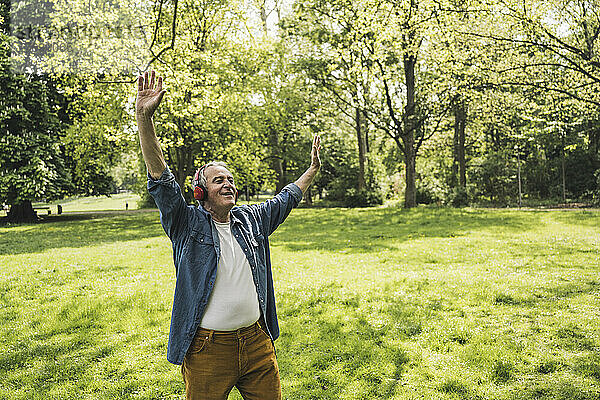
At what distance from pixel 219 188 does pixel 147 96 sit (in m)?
0.66

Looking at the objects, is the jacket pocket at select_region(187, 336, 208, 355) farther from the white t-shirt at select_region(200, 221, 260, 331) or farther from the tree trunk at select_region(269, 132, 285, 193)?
the tree trunk at select_region(269, 132, 285, 193)

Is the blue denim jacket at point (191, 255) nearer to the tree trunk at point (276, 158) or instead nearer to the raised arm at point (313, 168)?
the raised arm at point (313, 168)

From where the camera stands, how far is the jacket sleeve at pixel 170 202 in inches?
97.2

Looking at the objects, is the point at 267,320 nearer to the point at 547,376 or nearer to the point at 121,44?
the point at 547,376

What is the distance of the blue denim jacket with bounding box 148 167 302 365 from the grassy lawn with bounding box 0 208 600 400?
2206 mm

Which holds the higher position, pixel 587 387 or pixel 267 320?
pixel 267 320

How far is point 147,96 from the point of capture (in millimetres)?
2471

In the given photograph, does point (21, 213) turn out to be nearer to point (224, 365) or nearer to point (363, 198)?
point (363, 198)

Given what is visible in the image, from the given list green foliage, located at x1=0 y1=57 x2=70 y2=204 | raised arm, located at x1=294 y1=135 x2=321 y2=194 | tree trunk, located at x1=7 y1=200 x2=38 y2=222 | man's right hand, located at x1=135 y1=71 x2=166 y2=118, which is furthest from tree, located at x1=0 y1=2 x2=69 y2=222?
man's right hand, located at x1=135 y1=71 x2=166 y2=118

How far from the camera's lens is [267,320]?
2.93m

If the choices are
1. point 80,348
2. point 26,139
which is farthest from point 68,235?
point 80,348

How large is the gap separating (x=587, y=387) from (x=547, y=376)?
354mm

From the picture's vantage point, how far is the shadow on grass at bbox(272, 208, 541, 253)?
13.6m

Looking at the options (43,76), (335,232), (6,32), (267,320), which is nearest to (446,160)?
(335,232)
